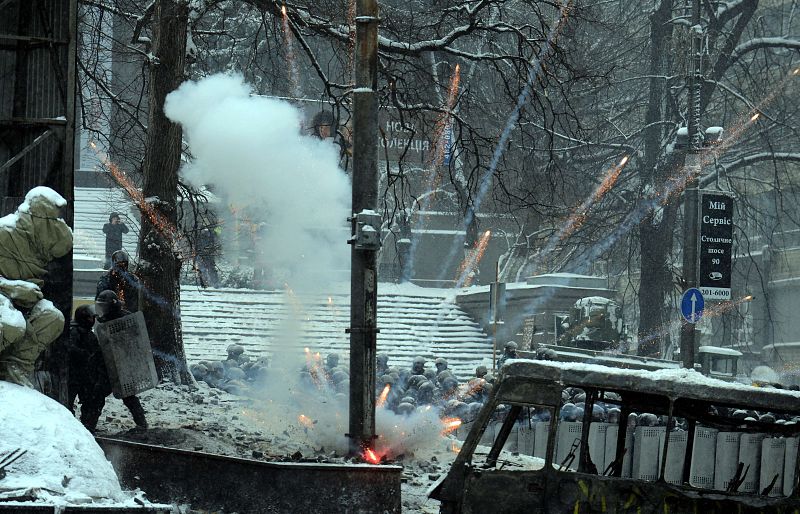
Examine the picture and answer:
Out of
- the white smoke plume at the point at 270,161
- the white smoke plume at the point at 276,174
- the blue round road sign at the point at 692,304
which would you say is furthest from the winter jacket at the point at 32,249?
the blue round road sign at the point at 692,304

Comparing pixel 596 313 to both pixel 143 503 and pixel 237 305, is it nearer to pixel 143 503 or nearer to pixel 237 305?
pixel 237 305

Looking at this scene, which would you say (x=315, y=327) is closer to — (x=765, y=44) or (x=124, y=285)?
(x=765, y=44)

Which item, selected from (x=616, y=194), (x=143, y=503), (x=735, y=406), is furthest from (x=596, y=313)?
(x=143, y=503)

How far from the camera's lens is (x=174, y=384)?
67.8 ft

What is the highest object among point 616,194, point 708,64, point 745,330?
point 708,64

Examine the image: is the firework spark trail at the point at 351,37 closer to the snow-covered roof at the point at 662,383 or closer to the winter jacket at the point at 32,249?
the winter jacket at the point at 32,249

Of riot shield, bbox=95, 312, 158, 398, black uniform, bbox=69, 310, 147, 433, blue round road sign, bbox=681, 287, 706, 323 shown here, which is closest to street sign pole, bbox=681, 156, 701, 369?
blue round road sign, bbox=681, 287, 706, 323

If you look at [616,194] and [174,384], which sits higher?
[616,194]

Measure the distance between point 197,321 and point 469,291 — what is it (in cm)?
964

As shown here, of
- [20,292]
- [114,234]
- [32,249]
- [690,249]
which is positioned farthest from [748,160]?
[20,292]

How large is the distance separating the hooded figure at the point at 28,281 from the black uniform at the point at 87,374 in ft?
12.4

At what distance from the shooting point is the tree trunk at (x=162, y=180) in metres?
20.4

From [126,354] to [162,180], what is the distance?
6.41 metres

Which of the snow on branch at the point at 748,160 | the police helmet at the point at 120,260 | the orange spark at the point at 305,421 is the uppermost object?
the snow on branch at the point at 748,160
